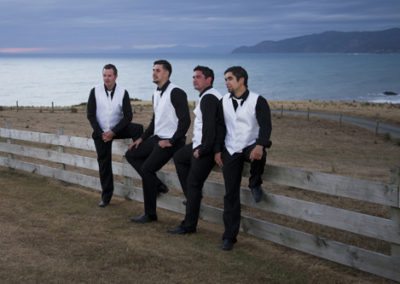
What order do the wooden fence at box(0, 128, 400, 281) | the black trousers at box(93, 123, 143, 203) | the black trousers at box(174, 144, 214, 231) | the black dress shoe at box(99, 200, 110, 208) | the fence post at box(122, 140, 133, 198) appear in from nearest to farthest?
1. the wooden fence at box(0, 128, 400, 281)
2. the black trousers at box(174, 144, 214, 231)
3. the black trousers at box(93, 123, 143, 203)
4. the black dress shoe at box(99, 200, 110, 208)
5. the fence post at box(122, 140, 133, 198)

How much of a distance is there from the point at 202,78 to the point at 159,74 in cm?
79

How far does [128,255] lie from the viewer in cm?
636

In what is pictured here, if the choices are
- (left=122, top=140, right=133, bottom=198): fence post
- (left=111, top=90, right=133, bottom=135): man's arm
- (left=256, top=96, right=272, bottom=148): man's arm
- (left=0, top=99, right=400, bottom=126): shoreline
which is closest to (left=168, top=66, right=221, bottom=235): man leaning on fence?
(left=256, top=96, right=272, bottom=148): man's arm

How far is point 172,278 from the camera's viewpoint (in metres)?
5.70

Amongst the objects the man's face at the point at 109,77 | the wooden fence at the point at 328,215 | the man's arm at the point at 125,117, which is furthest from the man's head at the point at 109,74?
the wooden fence at the point at 328,215

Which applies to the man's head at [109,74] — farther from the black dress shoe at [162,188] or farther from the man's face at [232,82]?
the man's face at [232,82]

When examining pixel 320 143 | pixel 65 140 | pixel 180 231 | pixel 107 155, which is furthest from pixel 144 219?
pixel 320 143

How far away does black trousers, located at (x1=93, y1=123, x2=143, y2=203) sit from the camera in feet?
28.3

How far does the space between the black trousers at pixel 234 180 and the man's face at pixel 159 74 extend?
4.49ft

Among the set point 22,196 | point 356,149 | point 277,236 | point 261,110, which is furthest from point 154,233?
point 356,149

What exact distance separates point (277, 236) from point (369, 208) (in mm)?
2801

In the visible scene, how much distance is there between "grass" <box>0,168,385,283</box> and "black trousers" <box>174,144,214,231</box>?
259 mm

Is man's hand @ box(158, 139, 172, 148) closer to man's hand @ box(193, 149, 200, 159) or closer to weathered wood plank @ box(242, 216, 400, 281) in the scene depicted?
man's hand @ box(193, 149, 200, 159)

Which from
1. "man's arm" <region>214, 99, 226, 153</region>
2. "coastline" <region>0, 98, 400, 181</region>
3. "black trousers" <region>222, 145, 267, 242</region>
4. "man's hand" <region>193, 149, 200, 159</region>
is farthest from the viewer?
"coastline" <region>0, 98, 400, 181</region>
